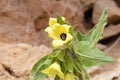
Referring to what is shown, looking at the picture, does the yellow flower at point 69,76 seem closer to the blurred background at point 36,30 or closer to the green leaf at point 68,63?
the green leaf at point 68,63

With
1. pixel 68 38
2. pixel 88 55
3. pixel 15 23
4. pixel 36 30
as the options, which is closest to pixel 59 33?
pixel 68 38

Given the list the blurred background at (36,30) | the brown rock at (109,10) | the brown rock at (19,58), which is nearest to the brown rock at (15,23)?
the blurred background at (36,30)

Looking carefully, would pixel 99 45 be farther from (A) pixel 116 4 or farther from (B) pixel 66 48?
(B) pixel 66 48

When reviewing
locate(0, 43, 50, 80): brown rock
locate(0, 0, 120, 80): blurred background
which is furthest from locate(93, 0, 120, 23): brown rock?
locate(0, 43, 50, 80): brown rock

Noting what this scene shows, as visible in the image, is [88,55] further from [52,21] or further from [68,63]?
[52,21]

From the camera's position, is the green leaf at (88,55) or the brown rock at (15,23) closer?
the green leaf at (88,55)

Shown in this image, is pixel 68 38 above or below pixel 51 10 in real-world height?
below
